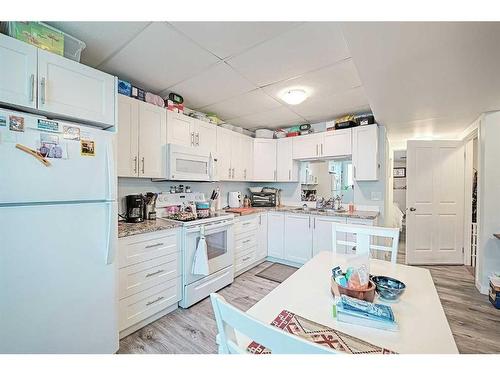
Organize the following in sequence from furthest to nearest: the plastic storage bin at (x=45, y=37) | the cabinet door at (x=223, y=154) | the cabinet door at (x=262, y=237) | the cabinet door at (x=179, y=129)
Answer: the cabinet door at (x=262, y=237) < the cabinet door at (x=223, y=154) < the cabinet door at (x=179, y=129) < the plastic storage bin at (x=45, y=37)

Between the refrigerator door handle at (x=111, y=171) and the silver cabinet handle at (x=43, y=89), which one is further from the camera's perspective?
the refrigerator door handle at (x=111, y=171)

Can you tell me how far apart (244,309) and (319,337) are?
1.62 m

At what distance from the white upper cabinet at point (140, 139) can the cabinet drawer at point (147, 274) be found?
34.0 inches

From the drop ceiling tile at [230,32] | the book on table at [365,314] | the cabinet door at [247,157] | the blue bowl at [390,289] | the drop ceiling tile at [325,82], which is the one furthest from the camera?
the cabinet door at [247,157]

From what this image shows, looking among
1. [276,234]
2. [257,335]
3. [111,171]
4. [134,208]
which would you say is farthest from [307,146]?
[257,335]

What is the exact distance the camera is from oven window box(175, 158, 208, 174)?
2.54m

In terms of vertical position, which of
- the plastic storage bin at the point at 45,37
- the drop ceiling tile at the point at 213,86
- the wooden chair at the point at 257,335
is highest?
the drop ceiling tile at the point at 213,86

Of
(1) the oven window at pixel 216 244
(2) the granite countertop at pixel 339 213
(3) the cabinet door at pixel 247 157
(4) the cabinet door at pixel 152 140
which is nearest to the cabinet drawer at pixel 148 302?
(1) the oven window at pixel 216 244

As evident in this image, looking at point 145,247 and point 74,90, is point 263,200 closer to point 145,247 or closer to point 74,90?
point 145,247

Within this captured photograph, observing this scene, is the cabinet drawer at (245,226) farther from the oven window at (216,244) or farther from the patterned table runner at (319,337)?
the patterned table runner at (319,337)

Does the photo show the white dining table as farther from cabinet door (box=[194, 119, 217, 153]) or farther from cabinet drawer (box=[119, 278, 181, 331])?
cabinet door (box=[194, 119, 217, 153])

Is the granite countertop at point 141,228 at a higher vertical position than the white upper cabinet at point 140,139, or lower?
lower

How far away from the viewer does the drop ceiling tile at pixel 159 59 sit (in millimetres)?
1588

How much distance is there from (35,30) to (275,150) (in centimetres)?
312
